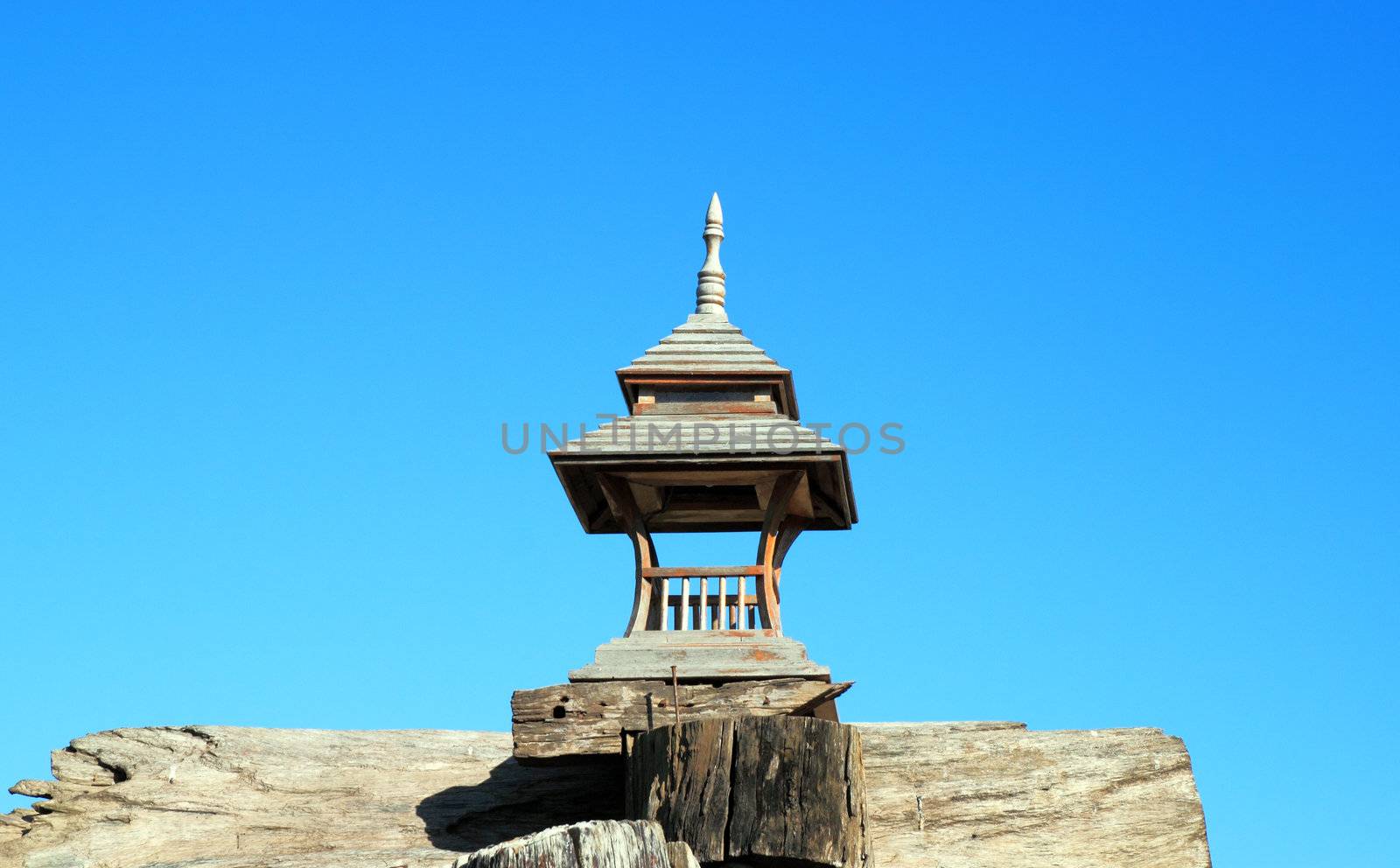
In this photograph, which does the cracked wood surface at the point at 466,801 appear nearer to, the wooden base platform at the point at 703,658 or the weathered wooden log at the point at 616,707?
the weathered wooden log at the point at 616,707

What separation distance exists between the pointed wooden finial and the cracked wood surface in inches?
150

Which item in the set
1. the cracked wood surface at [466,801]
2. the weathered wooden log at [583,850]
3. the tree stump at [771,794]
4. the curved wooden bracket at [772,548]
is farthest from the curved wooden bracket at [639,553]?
the weathered wooden log at [583,850]

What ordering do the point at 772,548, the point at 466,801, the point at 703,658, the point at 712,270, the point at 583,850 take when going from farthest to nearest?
the point at 712,270 < the point at 772,548 < the point at 703,658 < the point at 466,801 < the point at 583,850

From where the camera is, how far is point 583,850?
579cm

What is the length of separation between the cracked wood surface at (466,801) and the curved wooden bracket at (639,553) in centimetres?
115

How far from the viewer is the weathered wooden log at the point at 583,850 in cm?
572

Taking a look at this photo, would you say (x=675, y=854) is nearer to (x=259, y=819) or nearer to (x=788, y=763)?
(x=788, y=763)

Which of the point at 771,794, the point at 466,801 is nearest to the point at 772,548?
the point at 466,801

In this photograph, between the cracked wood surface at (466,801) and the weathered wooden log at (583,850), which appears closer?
the weathered wooden log at (583,850)

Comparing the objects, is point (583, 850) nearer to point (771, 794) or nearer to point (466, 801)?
point (771, 794)

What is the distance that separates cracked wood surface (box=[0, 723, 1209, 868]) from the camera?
1016 cm

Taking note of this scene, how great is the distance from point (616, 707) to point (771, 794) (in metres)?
2.16

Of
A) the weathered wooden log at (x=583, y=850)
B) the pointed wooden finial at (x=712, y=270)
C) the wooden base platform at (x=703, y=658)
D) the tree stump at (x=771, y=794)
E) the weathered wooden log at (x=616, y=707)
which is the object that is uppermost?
the pointed wooden finial at (x=712, y=270)

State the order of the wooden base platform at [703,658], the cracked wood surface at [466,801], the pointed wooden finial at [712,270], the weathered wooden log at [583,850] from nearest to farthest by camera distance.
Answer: the weathered wooden log at [583,850] < the cracked wood surface at [466,801] < the wooden base platform at [703,658] < the pointed wooden finial at [712,270]
